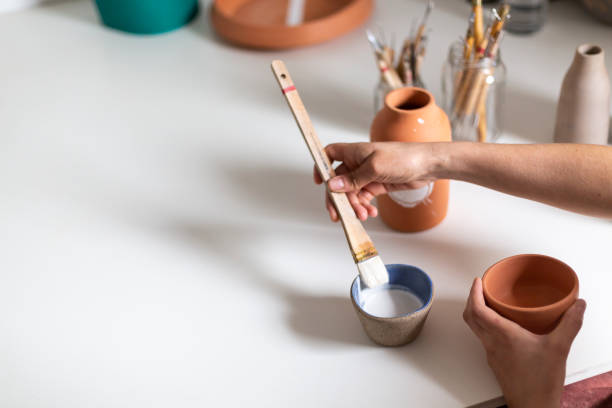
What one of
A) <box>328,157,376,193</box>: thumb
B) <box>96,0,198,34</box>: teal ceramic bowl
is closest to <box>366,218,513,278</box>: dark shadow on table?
<box>328,157,376,193</box>: thumb

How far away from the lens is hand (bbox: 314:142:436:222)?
2.68 feet

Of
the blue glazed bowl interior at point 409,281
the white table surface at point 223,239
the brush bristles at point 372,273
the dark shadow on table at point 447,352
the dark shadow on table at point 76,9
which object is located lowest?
the dark shadow on table at point 76,9

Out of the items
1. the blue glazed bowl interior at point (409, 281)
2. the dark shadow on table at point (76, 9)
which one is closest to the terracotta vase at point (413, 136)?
the blue glazed bowl interior at point (409, 281)

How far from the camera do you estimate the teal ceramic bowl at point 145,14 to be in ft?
4.83

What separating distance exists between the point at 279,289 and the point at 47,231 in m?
0.39

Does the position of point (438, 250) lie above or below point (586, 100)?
below

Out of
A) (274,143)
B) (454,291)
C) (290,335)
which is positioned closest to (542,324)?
(454,291)

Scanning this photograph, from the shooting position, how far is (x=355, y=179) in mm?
837

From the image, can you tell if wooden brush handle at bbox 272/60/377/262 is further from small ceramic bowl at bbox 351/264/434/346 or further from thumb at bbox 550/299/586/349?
thumb at bbox 550/299/586/349

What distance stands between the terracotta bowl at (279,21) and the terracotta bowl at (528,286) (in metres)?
0.78

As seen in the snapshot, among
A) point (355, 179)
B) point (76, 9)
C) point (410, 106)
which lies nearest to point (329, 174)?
point (355, 179)

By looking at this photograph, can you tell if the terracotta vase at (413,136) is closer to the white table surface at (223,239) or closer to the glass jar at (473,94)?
the white table surface at (223,239)

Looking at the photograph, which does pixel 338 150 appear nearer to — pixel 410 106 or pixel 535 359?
pixel 410 106

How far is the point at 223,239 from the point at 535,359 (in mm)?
464
